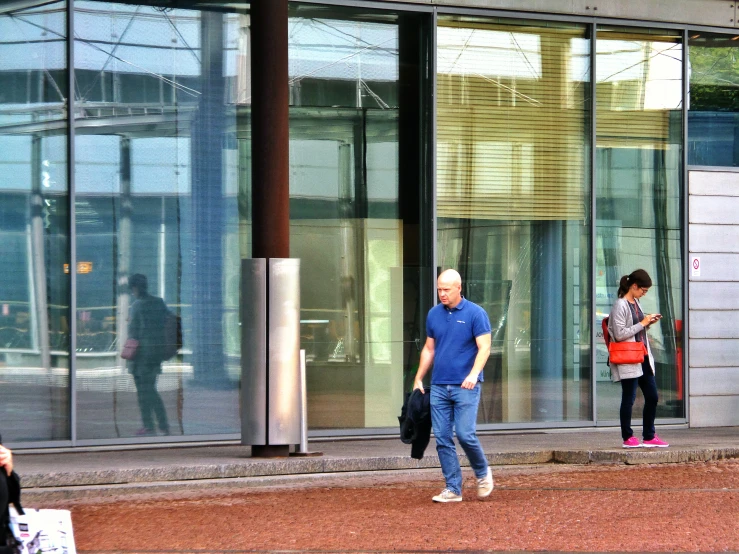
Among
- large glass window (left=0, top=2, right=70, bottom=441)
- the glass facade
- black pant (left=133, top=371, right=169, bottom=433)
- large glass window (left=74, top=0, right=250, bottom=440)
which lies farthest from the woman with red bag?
large glass window (left=0, top=2, right=70, bottom=441)

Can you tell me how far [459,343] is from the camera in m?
9.09

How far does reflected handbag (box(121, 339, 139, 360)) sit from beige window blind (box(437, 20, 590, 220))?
3637 millimetres

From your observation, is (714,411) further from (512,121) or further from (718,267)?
(512,121)

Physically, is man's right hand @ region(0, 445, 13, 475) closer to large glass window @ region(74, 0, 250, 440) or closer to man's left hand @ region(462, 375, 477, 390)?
man's left hand @ region(462, 375, 477, 390)

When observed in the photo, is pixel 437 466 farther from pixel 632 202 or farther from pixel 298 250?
pixel 632 202

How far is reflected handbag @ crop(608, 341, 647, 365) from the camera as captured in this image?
11945mm

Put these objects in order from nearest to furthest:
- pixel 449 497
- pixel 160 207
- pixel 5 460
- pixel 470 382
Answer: pixel 5 460 < pixel 470 382 < pixel 449 497 < pixel 160 207

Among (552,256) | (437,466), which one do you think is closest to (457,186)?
(552,256)

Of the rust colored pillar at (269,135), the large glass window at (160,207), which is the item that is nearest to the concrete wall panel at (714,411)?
the large glass window at (160,207)

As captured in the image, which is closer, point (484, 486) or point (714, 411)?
point (484, 486)

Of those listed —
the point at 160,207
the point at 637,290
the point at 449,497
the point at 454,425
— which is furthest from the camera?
the point at 160,207

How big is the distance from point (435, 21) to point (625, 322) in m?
3.97

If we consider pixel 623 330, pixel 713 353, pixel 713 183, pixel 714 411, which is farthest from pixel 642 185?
pixel 623 330

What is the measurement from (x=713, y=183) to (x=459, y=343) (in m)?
6.80
